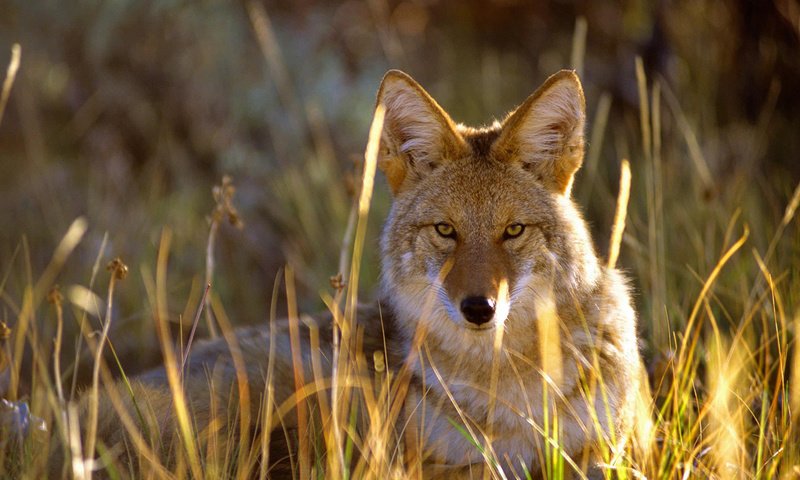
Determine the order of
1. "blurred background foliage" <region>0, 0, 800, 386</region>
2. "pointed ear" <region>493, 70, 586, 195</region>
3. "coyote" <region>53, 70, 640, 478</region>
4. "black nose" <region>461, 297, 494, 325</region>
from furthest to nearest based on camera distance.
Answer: "blurred background foliage" <region>0, 0, 800, 386</region>
"pointed ear" <region>493, 70, 586, 195</region>
"coyote" <region>53, 70, 640, 478</region>
"black nose" <region>461, 297, 494, 325</region>

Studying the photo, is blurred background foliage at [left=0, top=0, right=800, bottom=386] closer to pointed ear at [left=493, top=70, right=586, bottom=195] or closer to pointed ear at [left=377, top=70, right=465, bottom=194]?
pointed ear at [left=493, top=70, right=586, bottom=195]

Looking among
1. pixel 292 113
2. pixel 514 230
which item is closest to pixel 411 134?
pixel 514 230

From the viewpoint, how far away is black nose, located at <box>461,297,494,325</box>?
3102 mm

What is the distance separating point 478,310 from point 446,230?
0.50 m

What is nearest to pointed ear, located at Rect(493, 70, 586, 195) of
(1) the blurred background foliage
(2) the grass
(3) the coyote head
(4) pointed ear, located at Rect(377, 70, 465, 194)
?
(3) the coyote head

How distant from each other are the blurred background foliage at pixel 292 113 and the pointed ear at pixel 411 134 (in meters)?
1.72

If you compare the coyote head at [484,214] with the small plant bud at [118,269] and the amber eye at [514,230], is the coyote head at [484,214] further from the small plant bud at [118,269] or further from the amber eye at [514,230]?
the small plant bud at [118,269]

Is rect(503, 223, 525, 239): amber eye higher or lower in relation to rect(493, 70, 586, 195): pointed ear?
lower

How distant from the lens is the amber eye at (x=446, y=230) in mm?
3498

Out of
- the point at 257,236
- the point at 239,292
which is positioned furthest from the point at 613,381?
the point at 257,236

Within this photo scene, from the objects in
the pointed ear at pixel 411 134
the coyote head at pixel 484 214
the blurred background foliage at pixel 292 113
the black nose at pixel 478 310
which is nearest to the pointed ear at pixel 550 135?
the coyote head at pixel 484 214

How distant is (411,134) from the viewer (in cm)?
381

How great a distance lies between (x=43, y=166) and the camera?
25.4 feet

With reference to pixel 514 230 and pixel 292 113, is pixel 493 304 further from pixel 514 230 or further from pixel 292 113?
pixel 292 113
